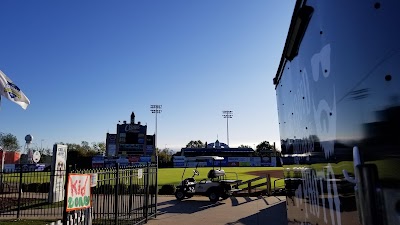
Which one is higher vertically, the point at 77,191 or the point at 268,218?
the point at 77,191

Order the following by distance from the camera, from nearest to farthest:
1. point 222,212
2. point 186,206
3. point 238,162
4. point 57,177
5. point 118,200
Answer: point 118,200, point 222,212, point 57,177, point 186,206, point 238,162

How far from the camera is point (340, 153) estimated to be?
5.27 feet

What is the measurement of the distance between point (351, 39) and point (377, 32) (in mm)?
218

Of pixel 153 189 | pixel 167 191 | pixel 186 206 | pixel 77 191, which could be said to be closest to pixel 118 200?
pixel 153 189

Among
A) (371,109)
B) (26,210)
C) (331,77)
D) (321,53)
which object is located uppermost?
(321,53)

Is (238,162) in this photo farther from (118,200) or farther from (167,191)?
(118,200)

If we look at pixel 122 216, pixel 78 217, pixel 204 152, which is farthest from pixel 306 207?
pixel 204 152

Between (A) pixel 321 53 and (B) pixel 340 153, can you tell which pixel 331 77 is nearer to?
(A) pixel 321 53

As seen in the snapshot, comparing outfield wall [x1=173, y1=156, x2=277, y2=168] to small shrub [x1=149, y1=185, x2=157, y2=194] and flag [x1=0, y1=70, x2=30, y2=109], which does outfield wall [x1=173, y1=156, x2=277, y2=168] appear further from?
flag [x1=0, y1=70, x2=30, y2=109]

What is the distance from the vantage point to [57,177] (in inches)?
653

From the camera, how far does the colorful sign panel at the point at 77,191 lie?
5840 millimetres

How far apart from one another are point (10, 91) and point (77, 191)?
5.54 metres

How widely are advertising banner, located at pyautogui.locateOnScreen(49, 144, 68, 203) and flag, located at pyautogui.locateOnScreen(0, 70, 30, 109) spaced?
584cm

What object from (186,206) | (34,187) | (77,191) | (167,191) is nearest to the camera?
(77,191)
